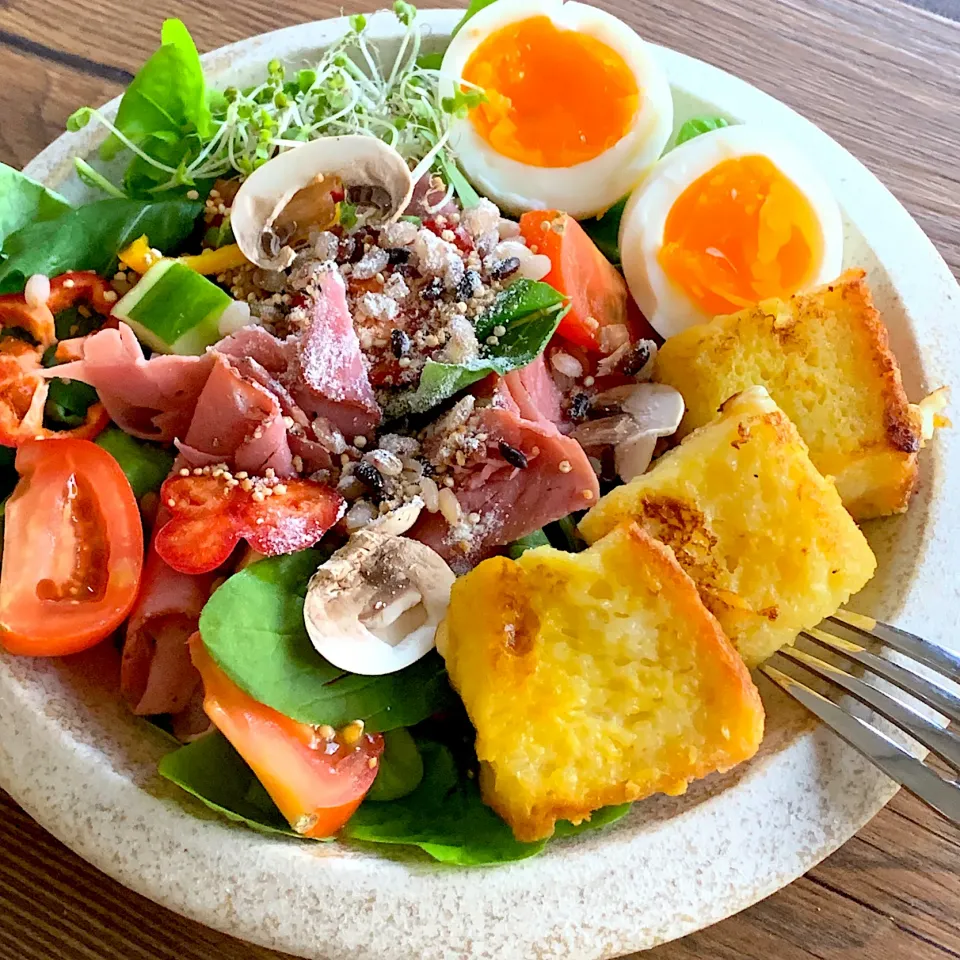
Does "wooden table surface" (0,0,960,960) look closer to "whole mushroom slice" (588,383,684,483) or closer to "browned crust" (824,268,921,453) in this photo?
"browned crust" (824,268,921,453)

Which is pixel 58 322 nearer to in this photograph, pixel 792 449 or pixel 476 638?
pixel 476 638

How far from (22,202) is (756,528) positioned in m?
1.48

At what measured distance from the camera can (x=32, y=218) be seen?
182 centimetres

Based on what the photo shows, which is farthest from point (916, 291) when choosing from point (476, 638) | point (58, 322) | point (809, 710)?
point (58, 322)

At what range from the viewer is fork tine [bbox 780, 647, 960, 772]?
1294mm

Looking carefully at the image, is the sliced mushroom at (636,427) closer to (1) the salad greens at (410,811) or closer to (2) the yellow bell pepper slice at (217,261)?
(1) the salad greens at (410,811)

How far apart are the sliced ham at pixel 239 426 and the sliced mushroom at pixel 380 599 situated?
0.67 ft

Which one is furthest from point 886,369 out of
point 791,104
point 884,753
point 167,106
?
point 167,106

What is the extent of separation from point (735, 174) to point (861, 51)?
3.38ft

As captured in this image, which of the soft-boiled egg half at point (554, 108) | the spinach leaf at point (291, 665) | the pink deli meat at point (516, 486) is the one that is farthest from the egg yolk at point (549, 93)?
the spinach leaf at point (291, 665)

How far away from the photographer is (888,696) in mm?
1395

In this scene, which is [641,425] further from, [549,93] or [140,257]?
[140,257]

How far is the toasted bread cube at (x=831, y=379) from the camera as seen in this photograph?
1589 millimetres

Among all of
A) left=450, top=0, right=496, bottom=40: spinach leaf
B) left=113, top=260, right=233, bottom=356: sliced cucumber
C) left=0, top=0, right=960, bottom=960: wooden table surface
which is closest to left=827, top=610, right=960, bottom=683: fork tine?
left=0, top=0, right=960, bottom=960: wooden table surface
